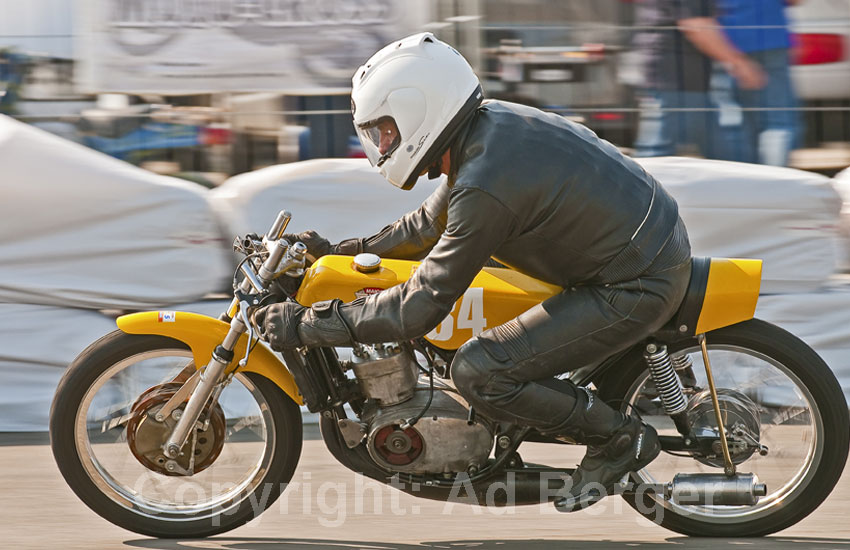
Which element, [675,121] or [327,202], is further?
[675,121]

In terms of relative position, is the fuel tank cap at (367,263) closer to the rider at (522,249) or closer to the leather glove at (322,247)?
the rider at (522,249)

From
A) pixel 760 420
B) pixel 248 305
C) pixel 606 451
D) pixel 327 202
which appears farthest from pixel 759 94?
pixel 248 305

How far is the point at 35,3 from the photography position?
271 inches

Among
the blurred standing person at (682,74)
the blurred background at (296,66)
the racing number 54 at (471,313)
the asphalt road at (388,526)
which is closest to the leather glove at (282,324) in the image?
the racing number 54 at (471,313)

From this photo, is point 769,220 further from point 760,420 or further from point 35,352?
point 35,352

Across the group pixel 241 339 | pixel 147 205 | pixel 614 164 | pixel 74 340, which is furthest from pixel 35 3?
pixel 614 164

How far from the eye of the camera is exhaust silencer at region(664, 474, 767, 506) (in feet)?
14.3

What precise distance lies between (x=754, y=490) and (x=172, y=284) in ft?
9.83

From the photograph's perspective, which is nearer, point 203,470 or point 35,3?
point 203,470

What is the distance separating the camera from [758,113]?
22.9 feet

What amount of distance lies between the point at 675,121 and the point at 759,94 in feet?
1.53

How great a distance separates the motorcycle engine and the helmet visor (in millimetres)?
616

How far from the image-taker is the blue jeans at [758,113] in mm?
6945

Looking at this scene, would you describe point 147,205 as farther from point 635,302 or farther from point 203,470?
point 635,302
